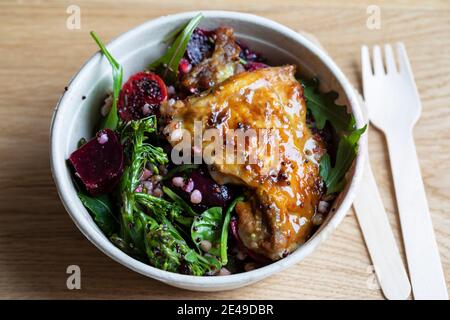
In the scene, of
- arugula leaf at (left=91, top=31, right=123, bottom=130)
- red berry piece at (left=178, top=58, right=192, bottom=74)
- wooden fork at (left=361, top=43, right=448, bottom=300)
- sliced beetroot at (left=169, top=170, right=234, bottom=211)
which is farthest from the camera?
wooden fork at (left=361, top=43, right=448, bottom=300)

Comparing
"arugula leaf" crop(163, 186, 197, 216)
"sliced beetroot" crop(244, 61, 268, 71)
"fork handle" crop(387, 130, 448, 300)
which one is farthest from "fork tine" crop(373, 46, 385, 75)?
"arugula leaf" crop(163, 186, 197, 216)

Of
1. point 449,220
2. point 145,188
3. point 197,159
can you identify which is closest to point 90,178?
point 145,188

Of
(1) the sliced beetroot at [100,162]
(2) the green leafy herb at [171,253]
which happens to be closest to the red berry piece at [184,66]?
(1) the sliced beetroot at [100,162]

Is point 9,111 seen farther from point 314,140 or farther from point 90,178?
point 314,140

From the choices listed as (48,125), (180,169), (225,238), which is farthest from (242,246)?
(48,125)

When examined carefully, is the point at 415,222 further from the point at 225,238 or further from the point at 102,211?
the point at 102,211

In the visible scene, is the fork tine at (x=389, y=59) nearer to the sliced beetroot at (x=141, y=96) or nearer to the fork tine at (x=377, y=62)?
the fork tine at (x=377, y=62)

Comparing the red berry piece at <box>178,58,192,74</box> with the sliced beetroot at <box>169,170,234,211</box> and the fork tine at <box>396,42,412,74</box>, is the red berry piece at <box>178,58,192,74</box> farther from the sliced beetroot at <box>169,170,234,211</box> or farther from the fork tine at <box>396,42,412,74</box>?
the fork tine at <box>396,42,412,74</box>
